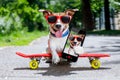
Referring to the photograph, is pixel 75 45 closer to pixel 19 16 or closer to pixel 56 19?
pixel 56 19

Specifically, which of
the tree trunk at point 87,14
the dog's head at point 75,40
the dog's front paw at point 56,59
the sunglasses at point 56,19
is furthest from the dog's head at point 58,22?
the tree trunk at point 87,14

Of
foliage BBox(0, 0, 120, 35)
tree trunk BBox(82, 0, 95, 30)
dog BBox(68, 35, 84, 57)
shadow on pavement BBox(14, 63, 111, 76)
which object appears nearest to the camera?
shadow on pavement BBox(14, 63, 111, 76)

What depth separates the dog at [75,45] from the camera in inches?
386

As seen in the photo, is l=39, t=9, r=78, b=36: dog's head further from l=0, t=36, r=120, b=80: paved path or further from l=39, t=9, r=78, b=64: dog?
l=0, t=36, r=120, b=80: paved path

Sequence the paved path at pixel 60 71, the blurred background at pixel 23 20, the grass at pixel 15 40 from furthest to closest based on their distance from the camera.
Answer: the blurred background at pixel 23 20, the grass at pixel 15 40, the paved path at pixel 60 71

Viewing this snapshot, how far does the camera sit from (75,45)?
32.3 feet

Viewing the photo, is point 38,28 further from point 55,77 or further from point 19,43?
point 55,77

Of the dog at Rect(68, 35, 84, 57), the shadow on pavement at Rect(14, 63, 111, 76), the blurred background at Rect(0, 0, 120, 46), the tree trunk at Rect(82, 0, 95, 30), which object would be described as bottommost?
the tree trunk at Rect(82, 0, 95, 30)

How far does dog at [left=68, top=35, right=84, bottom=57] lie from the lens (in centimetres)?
980

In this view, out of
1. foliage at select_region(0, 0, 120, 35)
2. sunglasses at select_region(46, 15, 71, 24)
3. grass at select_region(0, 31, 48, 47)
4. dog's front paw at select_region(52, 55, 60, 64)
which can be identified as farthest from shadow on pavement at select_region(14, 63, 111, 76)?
foliage at select_region(0, 0, 120, 35)

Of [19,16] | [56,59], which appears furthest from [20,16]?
[56,59]

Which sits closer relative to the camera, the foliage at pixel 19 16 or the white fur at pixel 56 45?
the white fur at pixel 56 45

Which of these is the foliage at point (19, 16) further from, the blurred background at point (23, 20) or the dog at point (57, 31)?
the dog at point (57, 31)

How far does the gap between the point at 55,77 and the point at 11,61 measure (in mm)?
3008
